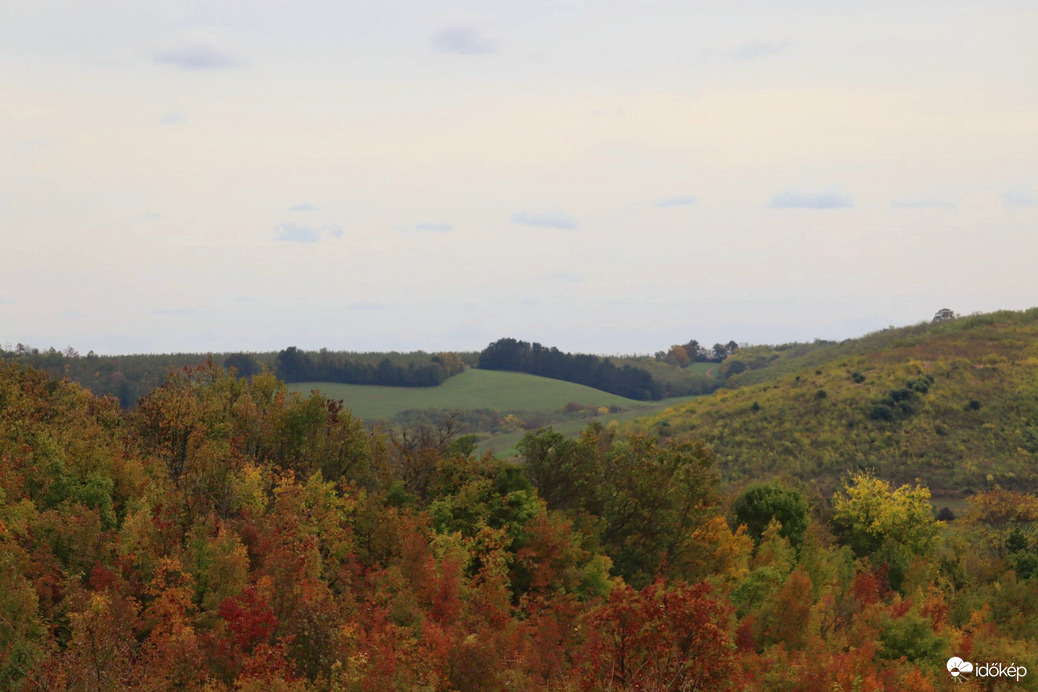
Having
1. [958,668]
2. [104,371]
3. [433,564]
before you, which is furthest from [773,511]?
[104,371]

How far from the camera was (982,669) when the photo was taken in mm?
51156

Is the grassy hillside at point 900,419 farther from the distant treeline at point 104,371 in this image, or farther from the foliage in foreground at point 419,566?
the distant treeline at point 104,371

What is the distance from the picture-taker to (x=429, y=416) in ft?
655

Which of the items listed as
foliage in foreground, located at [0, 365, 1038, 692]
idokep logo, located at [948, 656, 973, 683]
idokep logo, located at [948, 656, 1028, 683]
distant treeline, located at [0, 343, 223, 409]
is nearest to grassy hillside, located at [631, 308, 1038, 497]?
foliage in foreground, located at [0, 365, 1038, 692]

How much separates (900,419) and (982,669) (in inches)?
3450

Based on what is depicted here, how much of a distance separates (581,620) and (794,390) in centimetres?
11457

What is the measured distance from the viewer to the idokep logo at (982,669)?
49.7m

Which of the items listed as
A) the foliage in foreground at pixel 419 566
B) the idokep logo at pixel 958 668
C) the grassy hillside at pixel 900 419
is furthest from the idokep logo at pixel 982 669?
the grassy hillside at pixel 900 419

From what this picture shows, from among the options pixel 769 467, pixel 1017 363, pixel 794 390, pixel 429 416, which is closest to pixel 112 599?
pixel 769 467

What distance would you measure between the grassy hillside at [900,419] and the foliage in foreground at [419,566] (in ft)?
140

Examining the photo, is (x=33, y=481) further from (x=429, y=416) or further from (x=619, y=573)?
(x=429, y=416)

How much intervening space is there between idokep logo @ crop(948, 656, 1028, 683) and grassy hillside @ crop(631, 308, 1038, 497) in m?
67.3

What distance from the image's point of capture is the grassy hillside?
121812 mm

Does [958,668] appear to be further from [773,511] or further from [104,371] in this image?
[104,371]
